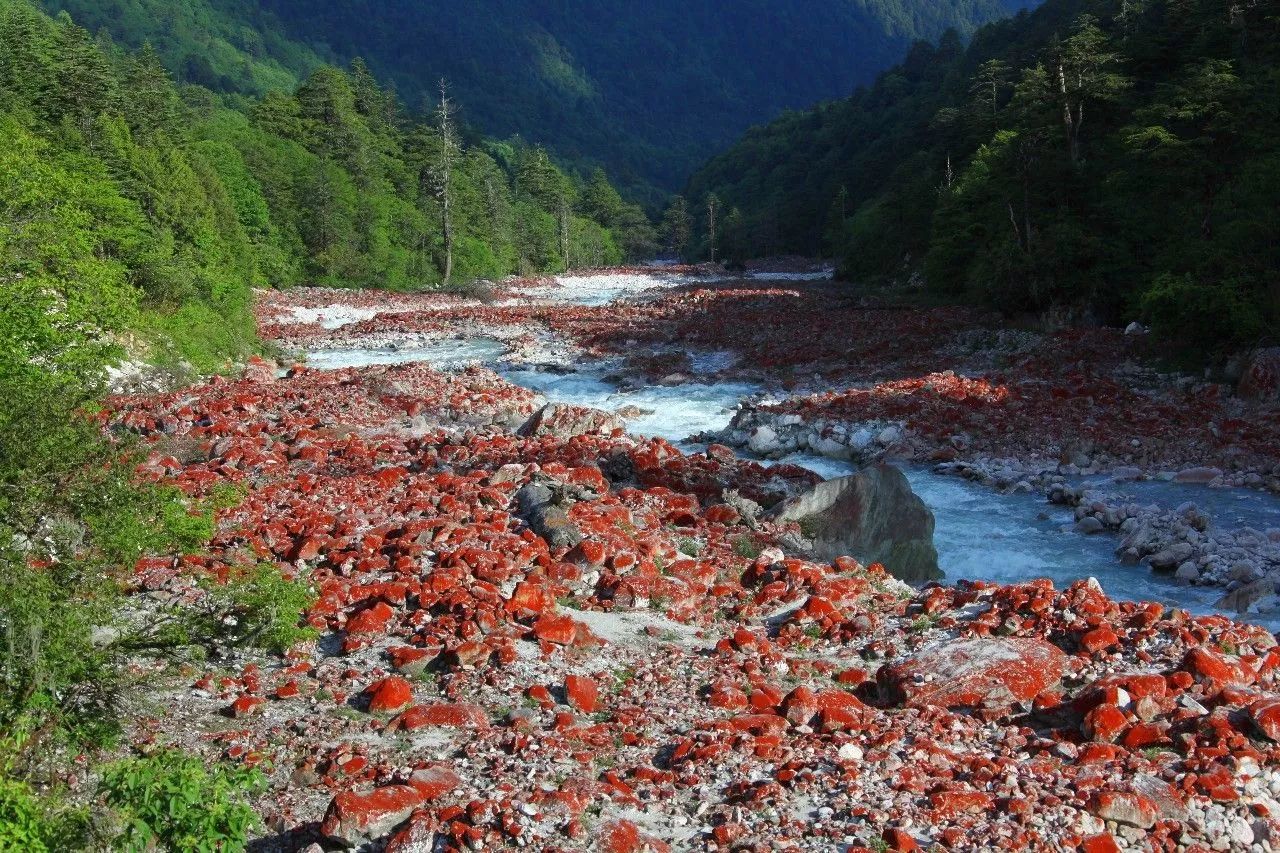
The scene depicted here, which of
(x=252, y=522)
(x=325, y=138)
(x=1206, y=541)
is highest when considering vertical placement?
(x=325, y=138)

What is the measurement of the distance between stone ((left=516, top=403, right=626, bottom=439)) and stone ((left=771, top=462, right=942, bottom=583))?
6266 millimetres

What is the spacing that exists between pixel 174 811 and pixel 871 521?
990 centimetres

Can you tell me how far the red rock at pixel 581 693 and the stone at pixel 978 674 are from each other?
2.53 metres

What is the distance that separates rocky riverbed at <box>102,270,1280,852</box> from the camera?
19.1ft

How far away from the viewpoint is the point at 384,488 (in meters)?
13.0

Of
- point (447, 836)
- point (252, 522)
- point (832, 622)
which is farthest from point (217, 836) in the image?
point (252, 522)

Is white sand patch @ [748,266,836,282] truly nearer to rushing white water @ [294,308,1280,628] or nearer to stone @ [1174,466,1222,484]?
rushing white water @ [294,308,1280,628]

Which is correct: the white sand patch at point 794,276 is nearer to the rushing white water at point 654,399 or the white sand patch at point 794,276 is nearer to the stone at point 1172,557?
the rushing white water at point 654,399

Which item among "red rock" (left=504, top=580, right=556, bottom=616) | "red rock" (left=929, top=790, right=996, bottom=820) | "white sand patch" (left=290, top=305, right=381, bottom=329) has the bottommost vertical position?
"red rock" (left=929, top=790, right=996, bottom=820)

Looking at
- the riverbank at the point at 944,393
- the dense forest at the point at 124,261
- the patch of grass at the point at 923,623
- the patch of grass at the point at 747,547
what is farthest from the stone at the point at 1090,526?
the dense forest at the point at 124,261

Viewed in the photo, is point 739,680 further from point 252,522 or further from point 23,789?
point 252,522

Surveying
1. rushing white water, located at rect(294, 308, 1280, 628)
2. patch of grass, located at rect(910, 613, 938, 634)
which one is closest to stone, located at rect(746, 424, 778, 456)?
rushing white water, located at rect(294, 308, 1280, 628)

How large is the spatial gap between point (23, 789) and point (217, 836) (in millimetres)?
1014

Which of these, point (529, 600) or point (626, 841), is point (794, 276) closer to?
point (529, 600)
